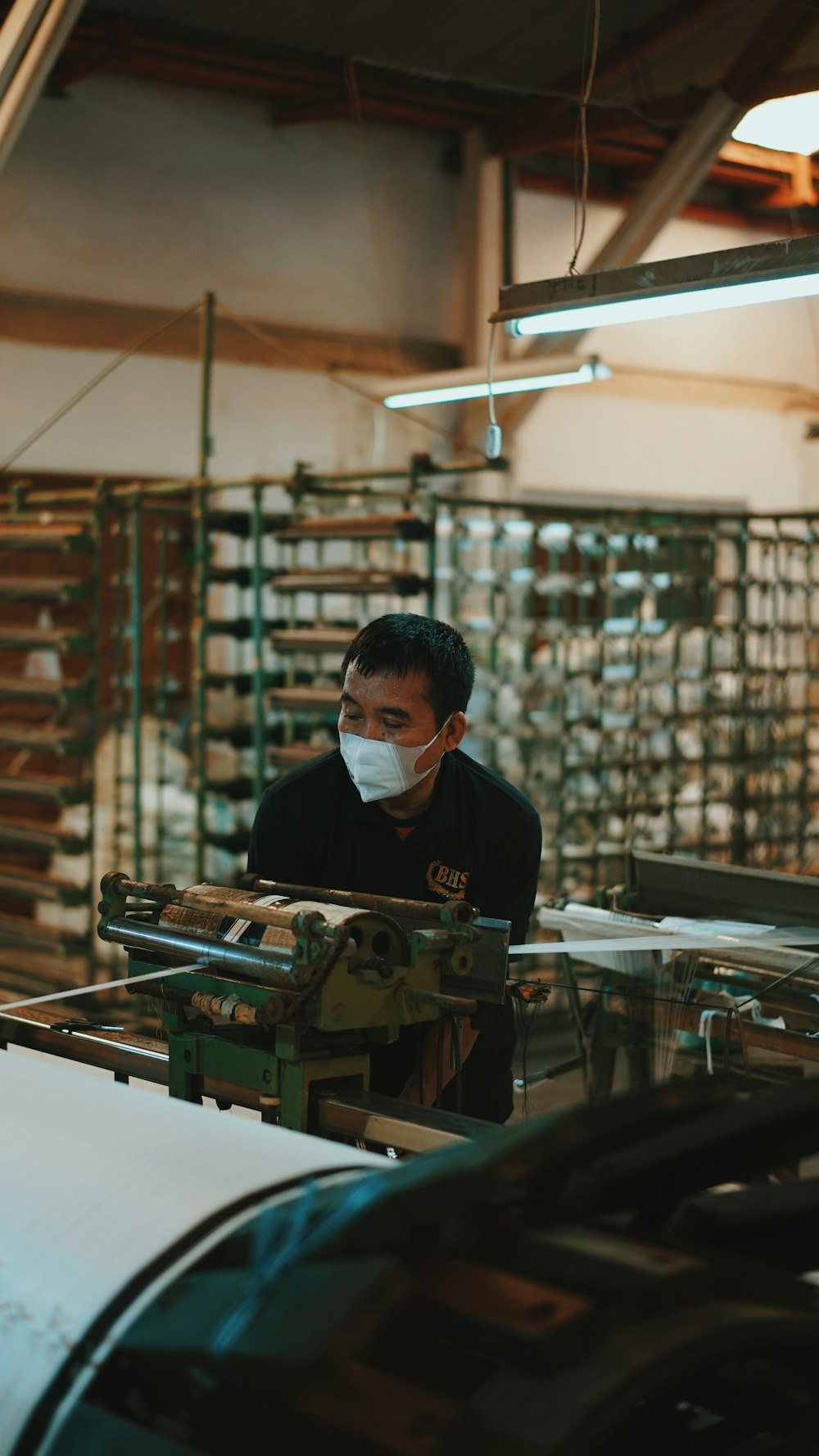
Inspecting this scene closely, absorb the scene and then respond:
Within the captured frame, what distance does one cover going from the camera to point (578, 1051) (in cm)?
303

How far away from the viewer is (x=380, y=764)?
6.85 feet

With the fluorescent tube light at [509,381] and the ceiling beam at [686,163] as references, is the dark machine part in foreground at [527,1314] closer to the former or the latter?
the fluorescent tube light at [509,381]

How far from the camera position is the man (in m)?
2.09

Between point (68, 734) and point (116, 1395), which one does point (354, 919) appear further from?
point (68, 734)

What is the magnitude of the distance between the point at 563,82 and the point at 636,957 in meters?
4.76

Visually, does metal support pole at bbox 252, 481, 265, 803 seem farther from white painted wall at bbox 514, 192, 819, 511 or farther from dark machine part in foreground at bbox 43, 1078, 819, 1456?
dark machine part in foreground at bbox 43, 1078, 819, 1456

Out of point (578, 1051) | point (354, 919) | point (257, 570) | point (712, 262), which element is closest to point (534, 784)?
point (257, 570)

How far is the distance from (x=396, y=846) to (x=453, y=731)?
0.61ft

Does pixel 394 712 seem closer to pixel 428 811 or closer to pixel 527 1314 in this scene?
pixel 428 811

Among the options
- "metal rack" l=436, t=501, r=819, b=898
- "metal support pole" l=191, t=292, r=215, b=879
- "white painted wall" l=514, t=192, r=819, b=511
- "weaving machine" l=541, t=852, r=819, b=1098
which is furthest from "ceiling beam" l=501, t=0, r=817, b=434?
"weaving machine" l=541, t=852, r=819, b=1098

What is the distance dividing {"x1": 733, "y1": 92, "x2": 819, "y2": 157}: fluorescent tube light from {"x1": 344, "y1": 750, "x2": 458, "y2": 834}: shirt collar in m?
3.54

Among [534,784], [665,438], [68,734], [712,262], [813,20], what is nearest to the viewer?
[712,262]

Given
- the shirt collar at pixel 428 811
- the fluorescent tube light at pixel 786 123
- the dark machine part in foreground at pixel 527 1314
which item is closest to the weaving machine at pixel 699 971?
the shirt collar at pixel 428 811

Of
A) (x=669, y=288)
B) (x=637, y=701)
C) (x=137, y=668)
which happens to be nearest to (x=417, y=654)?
(x=669, y=288)
